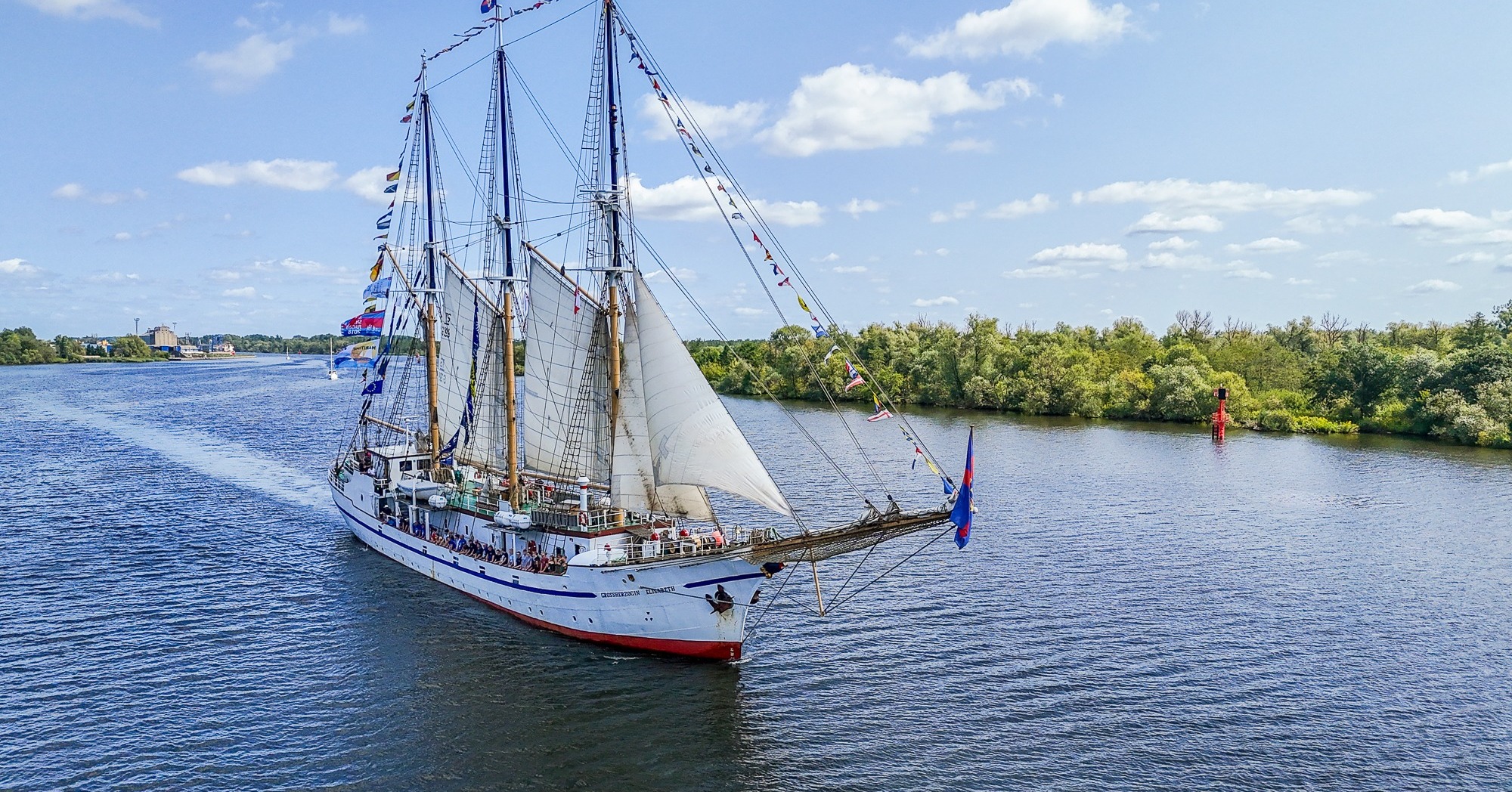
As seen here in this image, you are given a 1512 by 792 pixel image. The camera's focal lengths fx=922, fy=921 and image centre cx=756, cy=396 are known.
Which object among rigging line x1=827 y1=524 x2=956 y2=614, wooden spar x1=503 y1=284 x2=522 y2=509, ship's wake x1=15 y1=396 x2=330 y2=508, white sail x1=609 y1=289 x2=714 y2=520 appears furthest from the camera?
ship's wake x1=15 y1=396 x2=330 y2=508

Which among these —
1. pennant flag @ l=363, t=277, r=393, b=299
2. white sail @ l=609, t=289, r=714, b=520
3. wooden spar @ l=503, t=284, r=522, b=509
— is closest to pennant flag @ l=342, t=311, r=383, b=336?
pennant flag @ l=363, t=277, r=393, b=299

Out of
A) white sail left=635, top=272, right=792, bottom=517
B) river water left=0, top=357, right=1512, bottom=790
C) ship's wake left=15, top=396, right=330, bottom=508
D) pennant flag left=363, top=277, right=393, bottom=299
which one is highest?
pennant flag left=363, top=277, right=393, bottom=299

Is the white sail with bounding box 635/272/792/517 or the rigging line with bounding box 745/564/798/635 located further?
the rigging line with bounding box 745/564/798/635

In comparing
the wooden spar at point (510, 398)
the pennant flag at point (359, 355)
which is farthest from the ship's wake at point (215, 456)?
the wooden spar at point (510, 398)

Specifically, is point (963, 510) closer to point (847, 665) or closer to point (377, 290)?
point (847, 665)

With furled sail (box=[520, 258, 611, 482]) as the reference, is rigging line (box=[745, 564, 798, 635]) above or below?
below

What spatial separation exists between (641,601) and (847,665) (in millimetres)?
8313

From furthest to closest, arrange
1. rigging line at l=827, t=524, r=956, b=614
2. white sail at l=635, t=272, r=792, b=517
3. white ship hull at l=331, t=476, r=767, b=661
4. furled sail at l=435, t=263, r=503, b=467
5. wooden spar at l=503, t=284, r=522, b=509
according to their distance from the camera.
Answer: furled sail at l=435, t=263, r=503, b=467
wooden spar at l=503, t=284, r=522, b=509
rigging line at l=827, t=524, r=956, b=614
white sail at l=635, t=272, r=792, b=517
white ship hull at l=331, t=476, r=767, b=661

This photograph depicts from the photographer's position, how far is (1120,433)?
104 meters

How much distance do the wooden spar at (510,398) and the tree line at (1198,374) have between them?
28152 millimetres

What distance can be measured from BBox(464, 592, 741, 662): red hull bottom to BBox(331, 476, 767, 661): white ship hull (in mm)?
30

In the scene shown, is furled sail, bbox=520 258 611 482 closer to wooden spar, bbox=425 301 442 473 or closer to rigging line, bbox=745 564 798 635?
rigging line, bbox=745 564 798 635

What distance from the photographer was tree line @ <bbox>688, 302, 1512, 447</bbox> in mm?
98250

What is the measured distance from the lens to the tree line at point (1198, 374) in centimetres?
9825
